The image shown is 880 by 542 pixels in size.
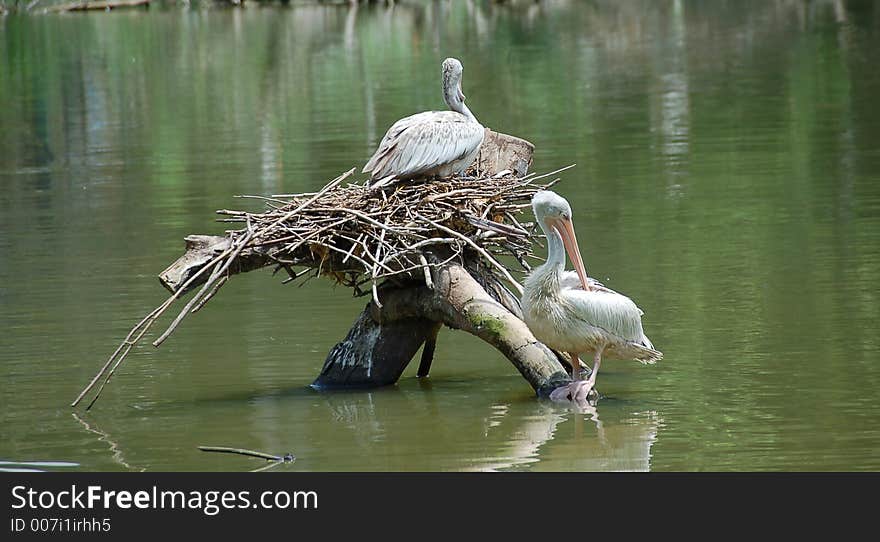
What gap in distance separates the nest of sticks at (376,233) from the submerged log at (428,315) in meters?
0.07

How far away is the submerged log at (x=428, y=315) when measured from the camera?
977cm

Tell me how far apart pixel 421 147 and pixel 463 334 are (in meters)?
2.39

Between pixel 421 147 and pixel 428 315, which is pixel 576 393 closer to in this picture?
pixel 428 315

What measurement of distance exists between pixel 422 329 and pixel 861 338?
2.92 meters

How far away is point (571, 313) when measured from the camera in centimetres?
940

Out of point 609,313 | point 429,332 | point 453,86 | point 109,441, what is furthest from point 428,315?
point 109,441

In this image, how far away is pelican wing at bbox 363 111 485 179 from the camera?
10086 mm

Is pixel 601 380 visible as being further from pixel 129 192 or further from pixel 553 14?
pixel 553 14

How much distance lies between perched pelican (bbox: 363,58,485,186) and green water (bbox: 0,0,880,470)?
1402 millimetres

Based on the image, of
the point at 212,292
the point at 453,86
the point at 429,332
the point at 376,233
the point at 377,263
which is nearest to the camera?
the point at 377,263

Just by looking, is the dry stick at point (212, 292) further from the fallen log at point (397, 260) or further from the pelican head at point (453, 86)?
the pelican head at point (453, 86)

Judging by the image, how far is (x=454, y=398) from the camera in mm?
10055

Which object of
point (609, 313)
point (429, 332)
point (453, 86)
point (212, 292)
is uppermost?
point (453, 86)

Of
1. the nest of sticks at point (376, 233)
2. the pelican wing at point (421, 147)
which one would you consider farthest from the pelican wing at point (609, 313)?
the pelican wing at point (421, 147)
